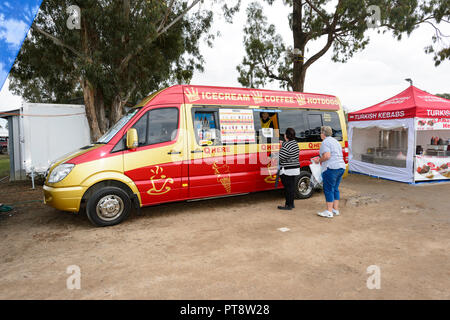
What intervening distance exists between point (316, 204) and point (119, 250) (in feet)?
14.8

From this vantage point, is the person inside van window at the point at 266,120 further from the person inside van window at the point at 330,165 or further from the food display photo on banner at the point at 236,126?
the person inside van window at the point at 330,165

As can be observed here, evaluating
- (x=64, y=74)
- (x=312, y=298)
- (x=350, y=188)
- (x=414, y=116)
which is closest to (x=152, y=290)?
(x=312, y=298)

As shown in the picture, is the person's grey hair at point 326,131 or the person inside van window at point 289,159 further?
the person inside van window at point 289,159

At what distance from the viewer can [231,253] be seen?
13.1ft

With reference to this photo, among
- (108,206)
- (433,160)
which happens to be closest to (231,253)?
(108,206)

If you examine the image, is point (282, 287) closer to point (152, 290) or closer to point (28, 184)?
point (152, 290)

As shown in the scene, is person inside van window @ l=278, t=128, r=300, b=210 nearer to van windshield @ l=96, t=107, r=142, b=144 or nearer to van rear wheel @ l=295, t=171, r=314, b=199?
van rear wheel @ l=295, t=171, r=314, b=199

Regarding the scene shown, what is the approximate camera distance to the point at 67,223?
5.48 m

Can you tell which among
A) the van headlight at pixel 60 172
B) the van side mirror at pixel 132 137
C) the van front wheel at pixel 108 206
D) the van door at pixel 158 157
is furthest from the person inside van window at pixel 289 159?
the van headlight at pixel 60 172

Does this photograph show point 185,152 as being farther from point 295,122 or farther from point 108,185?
point 295,122

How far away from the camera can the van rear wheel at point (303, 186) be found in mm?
7152

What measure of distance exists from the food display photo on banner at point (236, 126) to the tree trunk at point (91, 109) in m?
5.97

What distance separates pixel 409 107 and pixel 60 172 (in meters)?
9.76

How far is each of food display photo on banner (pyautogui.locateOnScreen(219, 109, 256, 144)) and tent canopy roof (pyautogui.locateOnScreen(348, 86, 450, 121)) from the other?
229 inches
